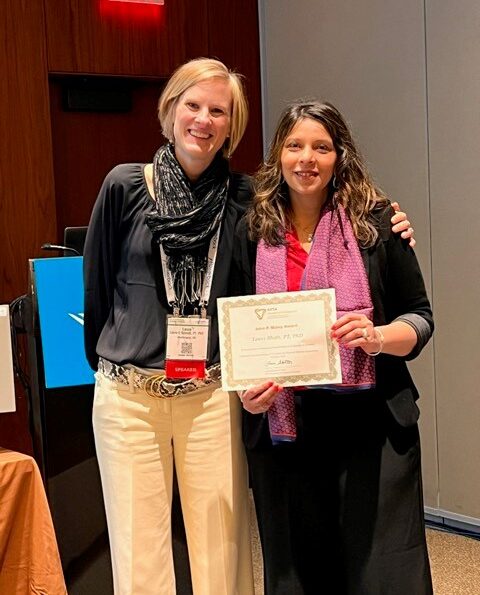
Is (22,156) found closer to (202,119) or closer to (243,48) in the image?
(243,48)

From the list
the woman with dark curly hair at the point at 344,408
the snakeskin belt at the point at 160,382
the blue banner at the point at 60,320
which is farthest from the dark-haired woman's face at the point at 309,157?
the blue banner at the point at 60,320

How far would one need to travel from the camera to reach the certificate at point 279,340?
1915 mm

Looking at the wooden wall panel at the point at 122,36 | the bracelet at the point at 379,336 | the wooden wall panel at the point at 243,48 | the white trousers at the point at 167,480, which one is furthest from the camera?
the wooden wall panel at the point at 243,48

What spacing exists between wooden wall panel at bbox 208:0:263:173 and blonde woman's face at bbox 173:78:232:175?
2.62 m

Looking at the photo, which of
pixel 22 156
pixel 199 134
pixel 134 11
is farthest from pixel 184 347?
pixel 134 11

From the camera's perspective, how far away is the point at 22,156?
13.8ft

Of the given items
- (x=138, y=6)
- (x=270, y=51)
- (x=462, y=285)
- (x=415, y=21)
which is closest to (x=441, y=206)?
(x=462, y=285)

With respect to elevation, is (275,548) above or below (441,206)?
below

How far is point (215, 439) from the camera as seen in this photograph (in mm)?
2127

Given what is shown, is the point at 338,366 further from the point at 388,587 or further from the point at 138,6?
the point at 138,6

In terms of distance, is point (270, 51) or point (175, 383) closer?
point (175, 383)

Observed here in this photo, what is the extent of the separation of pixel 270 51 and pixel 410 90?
3.42 ft

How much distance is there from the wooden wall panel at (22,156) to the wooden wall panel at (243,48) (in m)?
0.96

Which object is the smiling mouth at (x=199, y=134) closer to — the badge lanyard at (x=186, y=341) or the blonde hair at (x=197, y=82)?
the blonde hair at (x=197, y=82)
